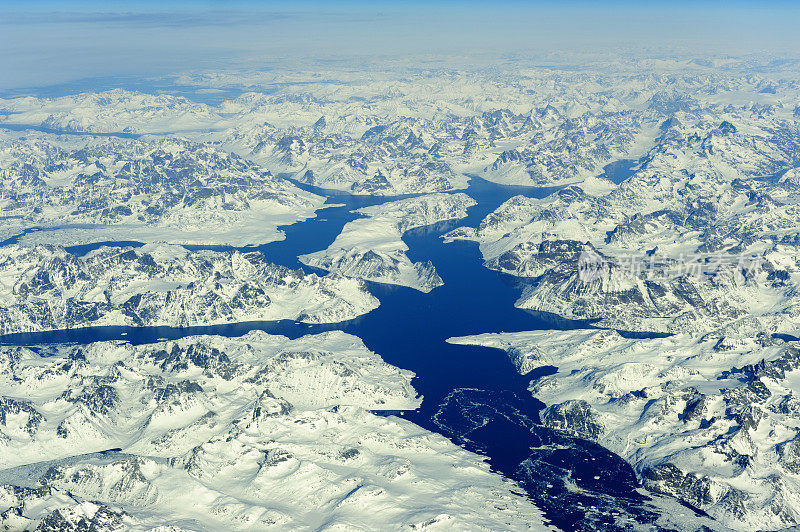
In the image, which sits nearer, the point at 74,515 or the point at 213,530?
the point at 74,515

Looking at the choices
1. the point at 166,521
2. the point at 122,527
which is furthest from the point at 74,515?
the point at 166,521

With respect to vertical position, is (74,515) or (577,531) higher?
(74,515)

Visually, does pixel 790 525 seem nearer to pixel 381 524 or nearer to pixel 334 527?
pixel 381 524

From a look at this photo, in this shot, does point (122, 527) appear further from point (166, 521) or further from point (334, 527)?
point (334, 527)

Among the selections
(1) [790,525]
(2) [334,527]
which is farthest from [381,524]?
(1) [790,525]

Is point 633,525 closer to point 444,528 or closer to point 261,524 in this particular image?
point 444,528

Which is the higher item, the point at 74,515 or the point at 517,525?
the point at 74,515

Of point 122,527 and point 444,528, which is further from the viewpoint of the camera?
point 444,528

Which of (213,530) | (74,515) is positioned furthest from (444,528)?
(74,515)
